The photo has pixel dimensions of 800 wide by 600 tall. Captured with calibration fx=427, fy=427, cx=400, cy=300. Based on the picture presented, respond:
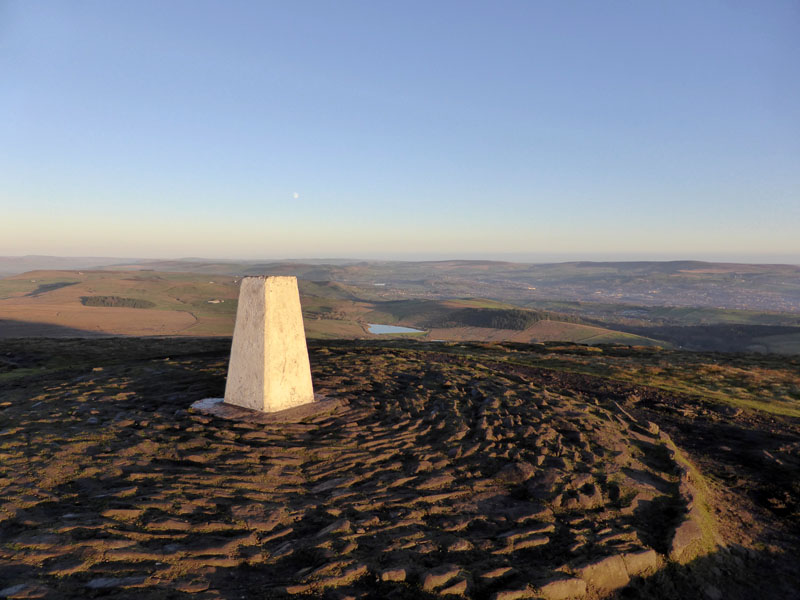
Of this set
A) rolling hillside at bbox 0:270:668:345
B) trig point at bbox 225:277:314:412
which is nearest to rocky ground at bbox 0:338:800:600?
trig point at bbox 225:277:314:412

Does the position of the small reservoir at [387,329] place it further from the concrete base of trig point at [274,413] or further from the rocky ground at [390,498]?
the rocky ground at [390,498]

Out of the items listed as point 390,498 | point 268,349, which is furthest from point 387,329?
point 390,498

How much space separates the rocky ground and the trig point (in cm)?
73

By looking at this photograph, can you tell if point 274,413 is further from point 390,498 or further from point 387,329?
point 387,329

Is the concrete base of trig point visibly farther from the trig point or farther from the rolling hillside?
the rolling hillside

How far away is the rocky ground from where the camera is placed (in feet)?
17.4

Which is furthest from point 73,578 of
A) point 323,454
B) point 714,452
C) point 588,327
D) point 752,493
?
point 588,327

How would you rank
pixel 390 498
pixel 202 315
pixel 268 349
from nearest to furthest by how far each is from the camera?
pixel 390 498, pixel 268 349, pixel 202 315

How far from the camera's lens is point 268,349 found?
10.9 metres

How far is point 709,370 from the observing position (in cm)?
2155

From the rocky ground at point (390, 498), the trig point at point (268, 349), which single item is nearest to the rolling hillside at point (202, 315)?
the trig point at point (268, 349)

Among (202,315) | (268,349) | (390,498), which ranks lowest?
(202,315)

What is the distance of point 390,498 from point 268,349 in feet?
17.2

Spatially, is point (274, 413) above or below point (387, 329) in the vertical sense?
above
